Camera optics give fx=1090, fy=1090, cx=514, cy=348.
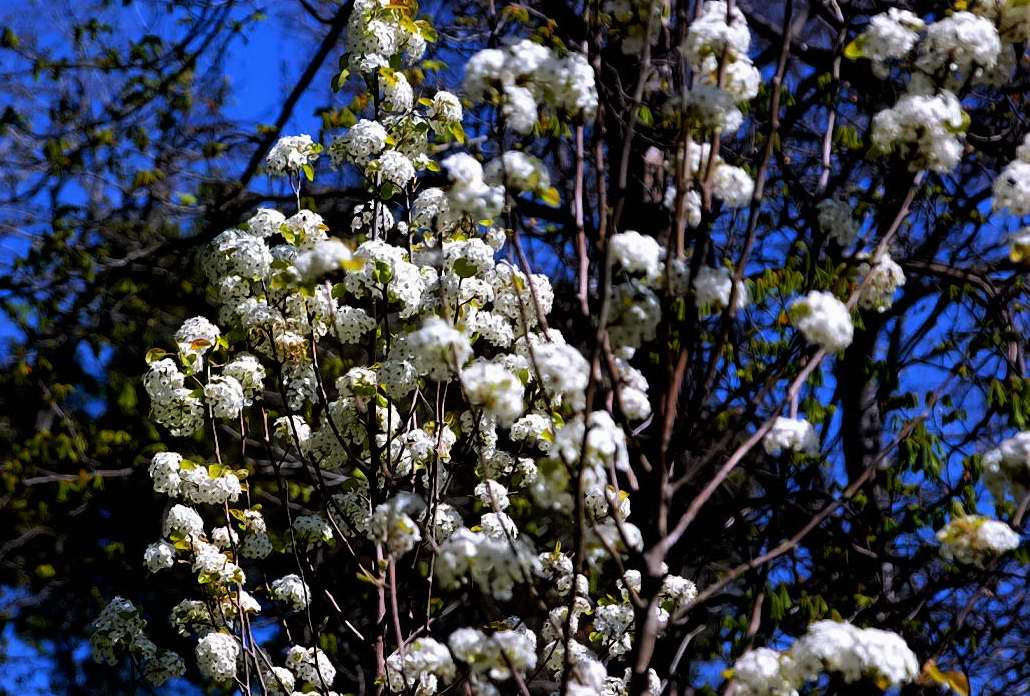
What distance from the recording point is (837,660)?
7.07 feet

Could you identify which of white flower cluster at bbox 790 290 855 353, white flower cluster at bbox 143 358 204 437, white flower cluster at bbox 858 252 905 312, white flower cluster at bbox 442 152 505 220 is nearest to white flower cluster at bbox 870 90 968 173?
white flower cluster at bbox 858 252 905 312

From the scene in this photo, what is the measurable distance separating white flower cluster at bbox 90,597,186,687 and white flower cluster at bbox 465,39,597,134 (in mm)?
2443

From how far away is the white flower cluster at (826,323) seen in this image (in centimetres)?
229

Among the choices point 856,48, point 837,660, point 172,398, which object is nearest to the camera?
point 837,660

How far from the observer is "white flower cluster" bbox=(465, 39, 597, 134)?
2.46 metres

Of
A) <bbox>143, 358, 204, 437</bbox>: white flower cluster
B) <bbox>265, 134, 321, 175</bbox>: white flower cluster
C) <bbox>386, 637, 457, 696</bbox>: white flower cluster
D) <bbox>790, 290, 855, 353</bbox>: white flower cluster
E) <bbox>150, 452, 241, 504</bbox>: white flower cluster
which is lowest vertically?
<bbox>386, 637, 457, 696</bbox>: white flower cluster

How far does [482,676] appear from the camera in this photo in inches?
95.7

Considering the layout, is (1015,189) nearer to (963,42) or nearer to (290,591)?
(963,42)

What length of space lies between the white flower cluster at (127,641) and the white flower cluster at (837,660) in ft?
7.90

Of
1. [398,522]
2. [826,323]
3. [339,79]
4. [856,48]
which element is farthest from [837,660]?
[339,79]

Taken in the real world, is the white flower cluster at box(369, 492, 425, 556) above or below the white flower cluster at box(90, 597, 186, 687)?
below

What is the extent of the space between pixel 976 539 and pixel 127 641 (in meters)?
2.94

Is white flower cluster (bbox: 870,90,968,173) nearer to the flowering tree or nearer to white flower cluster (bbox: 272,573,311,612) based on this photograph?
the flowering tree

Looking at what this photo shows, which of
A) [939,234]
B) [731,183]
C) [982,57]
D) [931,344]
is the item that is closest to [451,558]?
[731,183]
